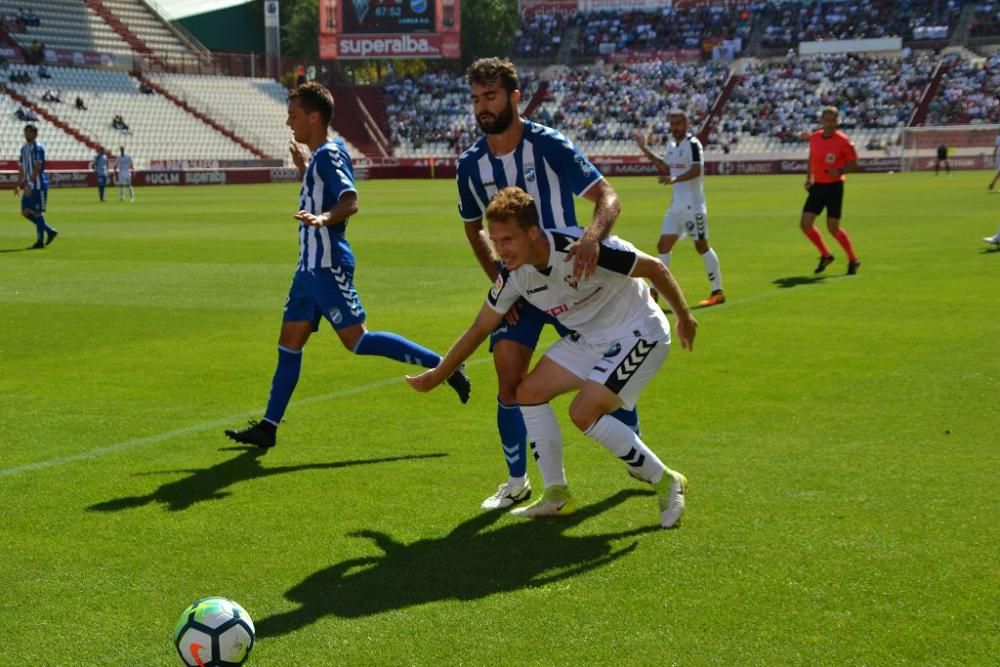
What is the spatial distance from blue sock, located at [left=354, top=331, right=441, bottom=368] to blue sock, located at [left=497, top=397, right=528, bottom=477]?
183 cm

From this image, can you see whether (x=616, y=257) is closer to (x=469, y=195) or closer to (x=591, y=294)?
(x=591, y=294)

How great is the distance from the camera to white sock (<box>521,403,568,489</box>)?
598 centimetres

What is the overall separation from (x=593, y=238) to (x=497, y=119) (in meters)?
0.92

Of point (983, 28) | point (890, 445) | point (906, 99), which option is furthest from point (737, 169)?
point (890, 445)

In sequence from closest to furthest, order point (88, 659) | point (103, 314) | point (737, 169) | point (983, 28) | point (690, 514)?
point (88, 659) < point (690, 514) < point (103, 314) < point (737, 169) < point (983, 28)

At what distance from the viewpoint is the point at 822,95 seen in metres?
71.8

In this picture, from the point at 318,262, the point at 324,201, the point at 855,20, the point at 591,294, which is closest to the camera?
the point at 591,294

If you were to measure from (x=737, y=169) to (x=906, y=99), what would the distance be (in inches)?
506

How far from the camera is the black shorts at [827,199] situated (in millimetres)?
17188

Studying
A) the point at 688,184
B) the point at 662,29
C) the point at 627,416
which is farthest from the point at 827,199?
the point at 662,29

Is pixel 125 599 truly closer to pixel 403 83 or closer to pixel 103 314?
pixel 103 314

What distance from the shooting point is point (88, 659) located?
4246mm

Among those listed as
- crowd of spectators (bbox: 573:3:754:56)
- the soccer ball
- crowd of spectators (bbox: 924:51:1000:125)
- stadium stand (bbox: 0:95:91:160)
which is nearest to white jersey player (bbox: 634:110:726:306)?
the soccer ball

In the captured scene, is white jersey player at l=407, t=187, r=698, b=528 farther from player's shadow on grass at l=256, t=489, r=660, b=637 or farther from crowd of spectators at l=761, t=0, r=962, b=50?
crowd of spectators at l=761, t=0, r=962, b=50
